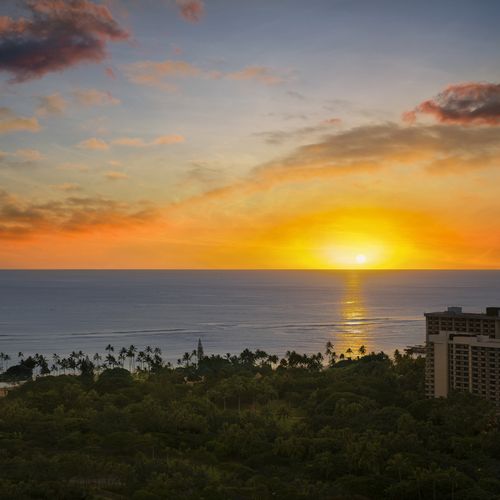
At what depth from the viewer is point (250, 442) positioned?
190ft

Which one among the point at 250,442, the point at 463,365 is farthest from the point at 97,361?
the point at 250,442

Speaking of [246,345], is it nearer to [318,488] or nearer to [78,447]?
[78,447]

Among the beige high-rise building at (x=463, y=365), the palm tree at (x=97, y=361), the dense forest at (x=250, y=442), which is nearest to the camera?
the dense forest at (x=250, y=442)

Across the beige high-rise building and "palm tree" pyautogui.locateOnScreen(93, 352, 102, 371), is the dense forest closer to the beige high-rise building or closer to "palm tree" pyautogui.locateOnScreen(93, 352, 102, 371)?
the beige high-rise building

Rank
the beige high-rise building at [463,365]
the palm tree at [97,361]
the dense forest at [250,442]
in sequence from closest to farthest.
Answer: the dense forest at [250,442] < the beige high-rise building at [463,365] < the palm tree at [97,361]

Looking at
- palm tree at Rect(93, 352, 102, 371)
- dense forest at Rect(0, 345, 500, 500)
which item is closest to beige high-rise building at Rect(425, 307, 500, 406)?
dense forest at Rect(0, 345, 500, 500)

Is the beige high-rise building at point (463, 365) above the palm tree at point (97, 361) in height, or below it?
above

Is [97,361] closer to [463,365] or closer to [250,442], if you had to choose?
[463,365]

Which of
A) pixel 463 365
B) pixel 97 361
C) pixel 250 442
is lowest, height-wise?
pixel 97 361

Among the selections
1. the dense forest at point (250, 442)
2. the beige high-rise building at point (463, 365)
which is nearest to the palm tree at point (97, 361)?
the dense forest at point (250, 442)

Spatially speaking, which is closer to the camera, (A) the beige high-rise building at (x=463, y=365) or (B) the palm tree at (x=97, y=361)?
(A) the beige high-rise building at (x=463, y=365)

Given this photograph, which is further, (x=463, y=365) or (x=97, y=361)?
(x=97, y=361)

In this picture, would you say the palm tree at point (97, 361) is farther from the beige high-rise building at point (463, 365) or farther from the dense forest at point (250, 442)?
the beige high-rise building at point (463, 365)

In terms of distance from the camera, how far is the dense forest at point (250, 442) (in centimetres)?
4566
